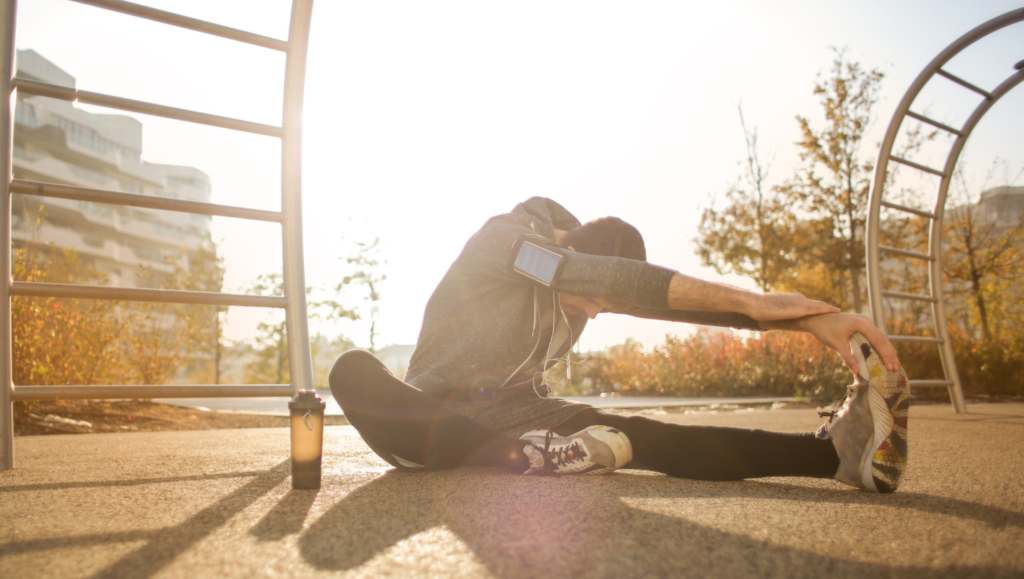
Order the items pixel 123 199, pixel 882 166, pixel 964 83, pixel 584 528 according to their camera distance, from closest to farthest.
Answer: pixel 584 528, pixel 123 199, pixel 964 83, pixel 882 166

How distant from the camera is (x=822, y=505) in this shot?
1.21 meters

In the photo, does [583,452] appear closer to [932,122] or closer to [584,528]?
[584,528]

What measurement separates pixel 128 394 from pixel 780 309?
1.84 meters

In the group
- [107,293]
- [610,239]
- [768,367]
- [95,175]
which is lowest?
[768,367]

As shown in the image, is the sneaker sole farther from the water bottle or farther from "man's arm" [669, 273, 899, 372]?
the water bottle

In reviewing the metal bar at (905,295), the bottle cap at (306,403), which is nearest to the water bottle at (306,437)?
the bottle cap at (306,403)

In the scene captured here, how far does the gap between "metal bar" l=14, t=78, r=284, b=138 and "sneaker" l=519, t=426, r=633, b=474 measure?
151 cm

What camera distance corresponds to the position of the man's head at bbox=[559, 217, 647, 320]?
188cm

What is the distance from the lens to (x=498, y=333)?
6.18 feet

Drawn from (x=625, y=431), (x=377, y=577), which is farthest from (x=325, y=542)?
(x=625, y=431)

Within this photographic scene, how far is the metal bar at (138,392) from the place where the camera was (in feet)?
5.45

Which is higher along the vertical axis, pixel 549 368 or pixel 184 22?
pixel 184 22

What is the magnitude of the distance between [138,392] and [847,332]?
1939mm

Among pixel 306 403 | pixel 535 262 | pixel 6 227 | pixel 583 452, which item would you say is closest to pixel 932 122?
pixel 535 262
